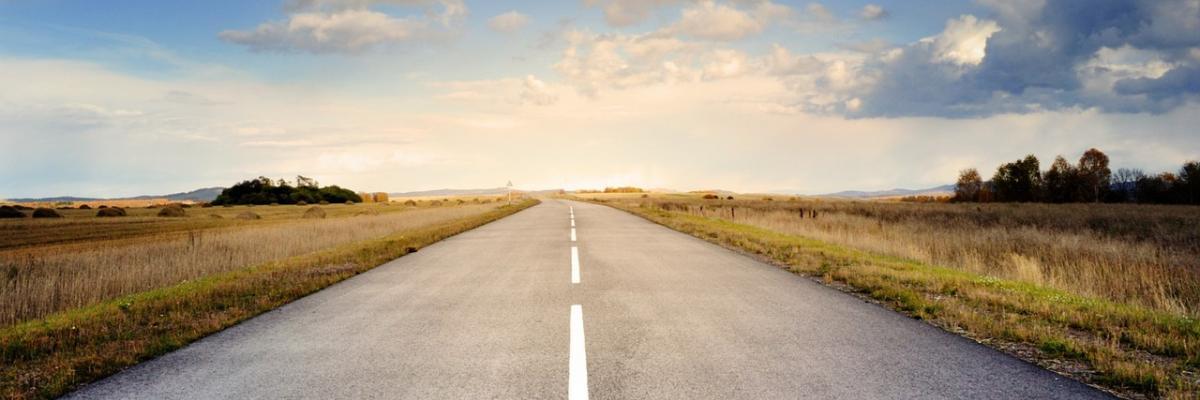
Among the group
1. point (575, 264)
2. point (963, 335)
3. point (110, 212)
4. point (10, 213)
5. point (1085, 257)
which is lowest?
point (1085, 257)

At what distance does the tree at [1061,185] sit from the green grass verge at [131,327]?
95.1 m

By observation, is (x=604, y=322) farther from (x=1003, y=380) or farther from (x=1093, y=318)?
(x=1093, y=318)

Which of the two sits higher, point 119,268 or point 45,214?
point 45,214

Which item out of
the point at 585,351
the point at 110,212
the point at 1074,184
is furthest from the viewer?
the point at 1074,184

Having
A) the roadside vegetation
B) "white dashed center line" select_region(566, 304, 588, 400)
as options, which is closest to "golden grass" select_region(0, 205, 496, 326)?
"white dashed center line" select_region(566, 304, 588, 400)

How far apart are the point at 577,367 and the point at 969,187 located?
113 metres

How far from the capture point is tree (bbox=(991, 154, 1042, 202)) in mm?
81000

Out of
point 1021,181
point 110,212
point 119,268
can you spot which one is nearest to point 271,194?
point 110,212

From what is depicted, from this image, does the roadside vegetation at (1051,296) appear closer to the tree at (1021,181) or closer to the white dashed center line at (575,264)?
the white dashed center line at (575,264)

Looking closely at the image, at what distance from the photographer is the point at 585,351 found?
4926mm

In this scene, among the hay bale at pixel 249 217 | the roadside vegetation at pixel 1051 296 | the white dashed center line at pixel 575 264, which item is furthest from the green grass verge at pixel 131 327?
the hay bale at pixel 249 217

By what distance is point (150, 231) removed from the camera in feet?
90.0

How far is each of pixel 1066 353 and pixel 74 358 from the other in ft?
29.0

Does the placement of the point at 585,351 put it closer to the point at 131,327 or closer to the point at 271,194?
the point at 131,327
